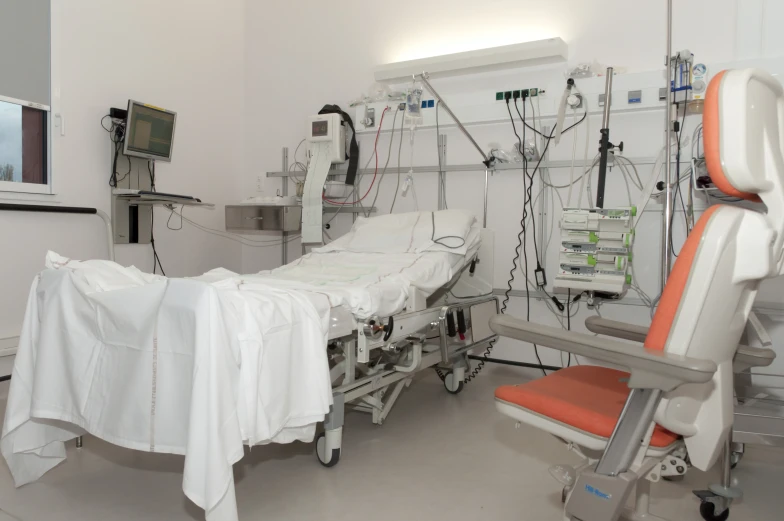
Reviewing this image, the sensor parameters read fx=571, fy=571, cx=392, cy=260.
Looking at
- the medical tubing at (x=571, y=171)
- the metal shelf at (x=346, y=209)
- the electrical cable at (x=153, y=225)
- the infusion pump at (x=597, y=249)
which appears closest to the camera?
the infusion pump at (x=597, y=249)

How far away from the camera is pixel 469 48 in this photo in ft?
14.2

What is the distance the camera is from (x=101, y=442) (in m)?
2.65

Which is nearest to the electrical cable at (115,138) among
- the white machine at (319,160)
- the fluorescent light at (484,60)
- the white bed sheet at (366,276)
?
the white machine at (319,160)

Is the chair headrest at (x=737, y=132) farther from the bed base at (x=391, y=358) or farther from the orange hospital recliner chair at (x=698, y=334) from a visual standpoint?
the bed base at (x=391, y=358)

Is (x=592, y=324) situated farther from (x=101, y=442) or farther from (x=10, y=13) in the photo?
(x=10, y=13)

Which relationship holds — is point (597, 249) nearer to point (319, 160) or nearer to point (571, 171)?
point (571, 171)

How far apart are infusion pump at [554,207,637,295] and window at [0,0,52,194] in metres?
3.39

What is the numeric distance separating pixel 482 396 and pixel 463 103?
2.15 metres

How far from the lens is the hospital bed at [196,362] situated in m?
1.67

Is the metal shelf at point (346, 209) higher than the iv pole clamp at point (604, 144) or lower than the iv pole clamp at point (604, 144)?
lower

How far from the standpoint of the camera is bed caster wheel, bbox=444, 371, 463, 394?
3530mm

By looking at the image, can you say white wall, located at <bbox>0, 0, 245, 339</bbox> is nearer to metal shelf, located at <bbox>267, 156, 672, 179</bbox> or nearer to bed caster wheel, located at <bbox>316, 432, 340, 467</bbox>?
metal shelf, located at <bbox>267, 156, 672, 179</bbox>

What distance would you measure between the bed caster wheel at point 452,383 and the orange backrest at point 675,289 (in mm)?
2178

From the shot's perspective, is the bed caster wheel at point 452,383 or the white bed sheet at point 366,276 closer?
the white bed sheet at point 366,276
